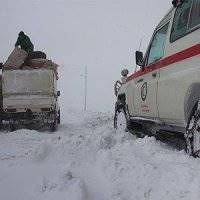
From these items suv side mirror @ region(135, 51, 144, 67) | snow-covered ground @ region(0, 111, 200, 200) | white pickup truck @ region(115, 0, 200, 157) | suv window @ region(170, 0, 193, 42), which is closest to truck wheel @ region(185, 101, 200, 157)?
white pickup truck @ region(115, 0, 200, 157)

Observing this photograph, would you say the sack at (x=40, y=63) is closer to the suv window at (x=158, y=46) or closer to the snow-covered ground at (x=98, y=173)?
the suv window at (x=158, y=46)

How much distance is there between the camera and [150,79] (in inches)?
282

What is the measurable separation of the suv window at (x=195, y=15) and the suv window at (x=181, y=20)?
0.48 ft

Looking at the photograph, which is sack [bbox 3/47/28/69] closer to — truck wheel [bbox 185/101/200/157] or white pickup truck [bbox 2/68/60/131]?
white pickup truck [bbox 2/68/60/131]

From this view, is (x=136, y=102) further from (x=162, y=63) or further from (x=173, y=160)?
(x=173, y=160)

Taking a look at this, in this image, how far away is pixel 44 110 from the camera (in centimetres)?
1423

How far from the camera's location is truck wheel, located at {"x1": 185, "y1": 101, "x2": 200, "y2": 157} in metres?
5.29

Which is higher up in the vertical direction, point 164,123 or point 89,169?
point 164,123

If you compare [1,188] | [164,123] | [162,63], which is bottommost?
[1,188]

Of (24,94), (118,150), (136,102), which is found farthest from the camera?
(24,94)

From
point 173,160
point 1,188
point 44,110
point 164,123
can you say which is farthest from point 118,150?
point 44,110

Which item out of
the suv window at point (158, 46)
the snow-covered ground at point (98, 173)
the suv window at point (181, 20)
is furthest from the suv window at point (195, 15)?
the snow-covered ground at point (98, 173)

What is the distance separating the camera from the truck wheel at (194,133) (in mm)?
5285

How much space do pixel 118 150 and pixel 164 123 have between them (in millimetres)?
→ 784
